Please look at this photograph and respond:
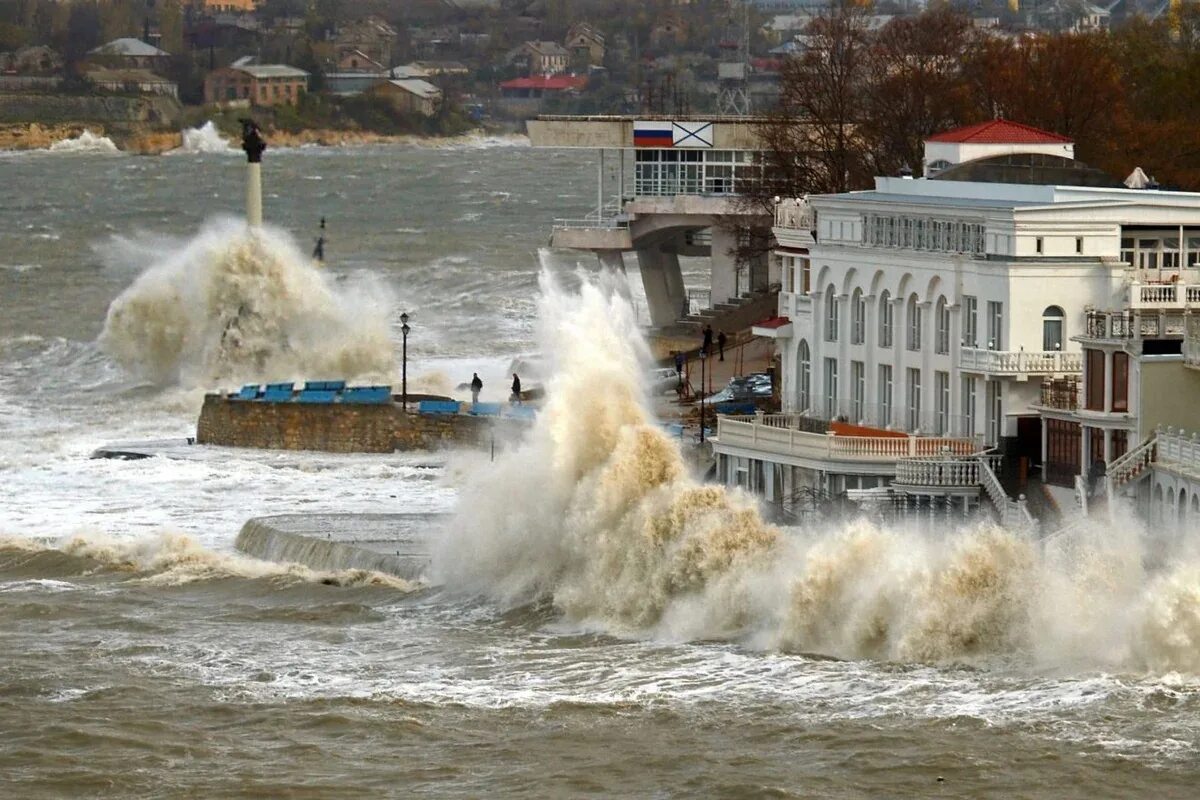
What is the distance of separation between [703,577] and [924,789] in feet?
28.5

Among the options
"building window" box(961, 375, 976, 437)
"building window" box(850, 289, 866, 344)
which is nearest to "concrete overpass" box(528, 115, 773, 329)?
"building window" box(850, 289, 866, 344)

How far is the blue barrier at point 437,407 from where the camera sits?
5656 centimetres

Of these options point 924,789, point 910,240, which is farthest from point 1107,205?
point 924,789

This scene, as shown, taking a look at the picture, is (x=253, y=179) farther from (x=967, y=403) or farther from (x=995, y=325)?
(x=995, y=325)

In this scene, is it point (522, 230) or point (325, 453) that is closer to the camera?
point (325, 453)

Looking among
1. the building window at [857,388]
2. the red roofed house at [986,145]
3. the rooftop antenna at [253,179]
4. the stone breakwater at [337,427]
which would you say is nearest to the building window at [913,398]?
the building window at [857,388]

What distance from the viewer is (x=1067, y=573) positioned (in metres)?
35.0

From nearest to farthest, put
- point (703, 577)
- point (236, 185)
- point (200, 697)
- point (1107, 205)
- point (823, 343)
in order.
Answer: point (200, 697) → point (703, 577) → point (1107, 205) → point (823, 343) → point (236, 185)

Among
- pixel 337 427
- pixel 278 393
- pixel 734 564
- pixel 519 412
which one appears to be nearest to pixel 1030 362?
pixel 734 564

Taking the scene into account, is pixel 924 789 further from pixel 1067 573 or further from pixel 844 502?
pixel 844 502

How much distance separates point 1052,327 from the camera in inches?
1615

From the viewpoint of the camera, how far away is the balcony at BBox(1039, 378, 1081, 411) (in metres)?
39.4

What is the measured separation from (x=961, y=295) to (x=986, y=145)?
620 cm

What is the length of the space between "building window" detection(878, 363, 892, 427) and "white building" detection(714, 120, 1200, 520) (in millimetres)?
19
